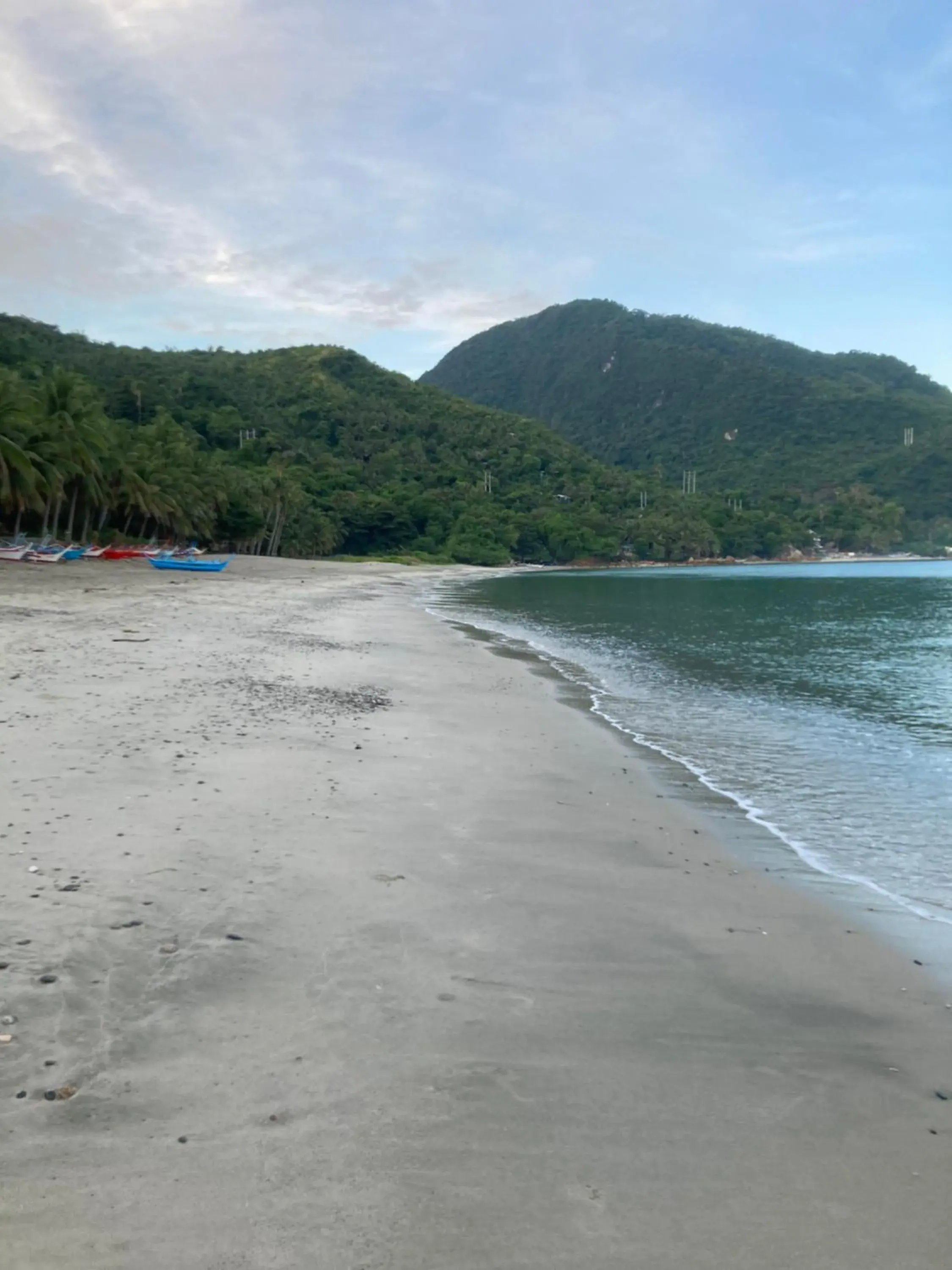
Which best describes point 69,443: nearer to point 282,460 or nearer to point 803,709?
point 803,709

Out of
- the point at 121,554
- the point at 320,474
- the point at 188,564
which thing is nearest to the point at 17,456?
the point at 188,564

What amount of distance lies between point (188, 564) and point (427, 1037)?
50757 millimetres

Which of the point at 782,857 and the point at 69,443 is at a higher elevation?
the point at 69,443

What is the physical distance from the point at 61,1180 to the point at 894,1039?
139 inches

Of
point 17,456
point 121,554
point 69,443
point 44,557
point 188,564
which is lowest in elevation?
point 188,564

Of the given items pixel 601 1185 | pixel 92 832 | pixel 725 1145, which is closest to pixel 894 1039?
pixel 725 1145

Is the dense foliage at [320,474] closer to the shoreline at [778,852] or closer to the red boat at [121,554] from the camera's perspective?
the red boat at [121,554]

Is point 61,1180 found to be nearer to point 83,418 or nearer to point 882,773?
point 882,773

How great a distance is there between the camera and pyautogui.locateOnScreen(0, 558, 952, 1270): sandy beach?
275cm

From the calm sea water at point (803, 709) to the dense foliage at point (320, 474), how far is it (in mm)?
27896

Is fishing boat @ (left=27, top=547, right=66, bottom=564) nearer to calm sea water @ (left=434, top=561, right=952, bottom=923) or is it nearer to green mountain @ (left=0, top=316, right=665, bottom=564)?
green mountain @ (left=0, top=316, right=665, bottom=564)

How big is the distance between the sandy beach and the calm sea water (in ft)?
4.27

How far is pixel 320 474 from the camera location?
126625mm

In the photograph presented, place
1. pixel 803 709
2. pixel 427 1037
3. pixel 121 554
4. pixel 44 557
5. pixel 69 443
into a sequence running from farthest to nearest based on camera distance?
pixel 121 554 < pixel 69 443 < pixel 44 557 < pixel 803 709 < pixel 427 1037
